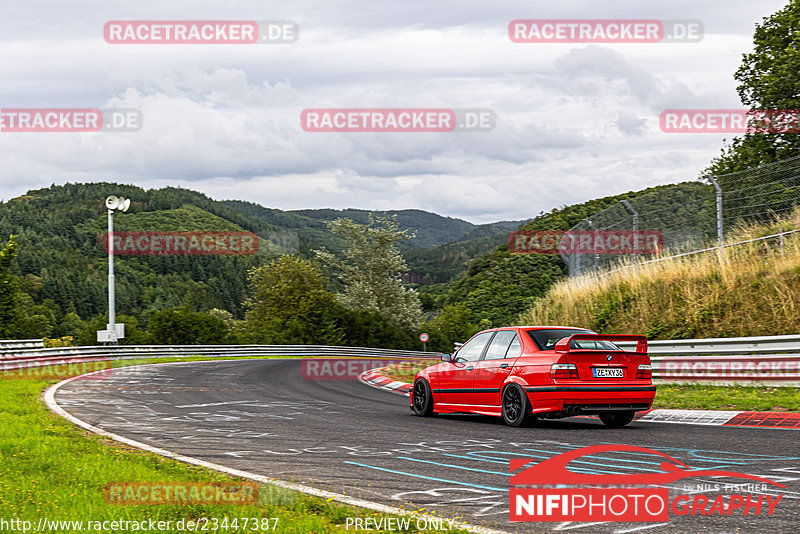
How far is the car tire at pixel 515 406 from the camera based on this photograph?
10.6 m

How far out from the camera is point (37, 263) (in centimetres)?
13650

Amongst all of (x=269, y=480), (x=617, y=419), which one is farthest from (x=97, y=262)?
(x=269, y=480)

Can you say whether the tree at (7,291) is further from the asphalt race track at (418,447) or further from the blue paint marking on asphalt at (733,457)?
the blue paint marking on asphalt at (733,457)

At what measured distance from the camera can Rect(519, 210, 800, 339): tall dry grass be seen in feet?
52.7

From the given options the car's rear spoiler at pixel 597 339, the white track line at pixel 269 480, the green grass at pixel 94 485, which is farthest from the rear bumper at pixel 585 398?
the green grass at pixel 94 485

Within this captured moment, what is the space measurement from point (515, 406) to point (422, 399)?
2.39 metres

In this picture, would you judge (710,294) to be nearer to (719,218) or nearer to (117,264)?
(719,218)

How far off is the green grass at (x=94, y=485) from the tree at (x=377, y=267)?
67.6 metres

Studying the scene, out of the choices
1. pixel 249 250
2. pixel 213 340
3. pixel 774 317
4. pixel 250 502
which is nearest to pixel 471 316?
pixel 213 340

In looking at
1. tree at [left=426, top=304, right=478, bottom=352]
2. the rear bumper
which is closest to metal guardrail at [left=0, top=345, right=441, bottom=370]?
the rear bumper

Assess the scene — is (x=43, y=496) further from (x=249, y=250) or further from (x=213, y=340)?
(x=249, y=250)

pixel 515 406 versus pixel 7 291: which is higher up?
pixel 7 291

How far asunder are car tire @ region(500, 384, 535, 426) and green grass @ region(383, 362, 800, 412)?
11.2 ft

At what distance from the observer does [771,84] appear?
3150 centimetres
